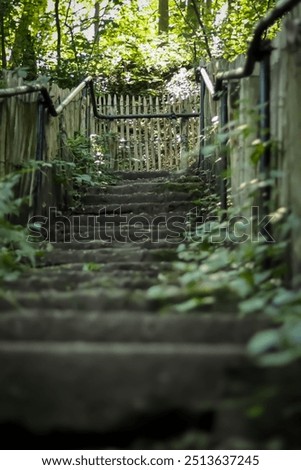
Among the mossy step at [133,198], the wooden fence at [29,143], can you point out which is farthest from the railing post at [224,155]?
the wooden fence at [29,143]

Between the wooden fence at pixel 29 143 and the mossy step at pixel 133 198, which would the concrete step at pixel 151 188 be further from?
the wooden fence at pixel 29 143

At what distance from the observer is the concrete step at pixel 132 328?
1.48m

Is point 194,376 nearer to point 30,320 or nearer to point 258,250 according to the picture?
point 30,320

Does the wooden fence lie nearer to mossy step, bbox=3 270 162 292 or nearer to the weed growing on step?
the weed growing on step

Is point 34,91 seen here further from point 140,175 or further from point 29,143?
point 140,175

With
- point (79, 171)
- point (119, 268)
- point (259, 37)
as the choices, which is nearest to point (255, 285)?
point (119, 268)

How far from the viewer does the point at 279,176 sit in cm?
225

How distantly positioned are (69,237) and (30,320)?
2596mm

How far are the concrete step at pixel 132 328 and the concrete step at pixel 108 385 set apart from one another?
12 cm

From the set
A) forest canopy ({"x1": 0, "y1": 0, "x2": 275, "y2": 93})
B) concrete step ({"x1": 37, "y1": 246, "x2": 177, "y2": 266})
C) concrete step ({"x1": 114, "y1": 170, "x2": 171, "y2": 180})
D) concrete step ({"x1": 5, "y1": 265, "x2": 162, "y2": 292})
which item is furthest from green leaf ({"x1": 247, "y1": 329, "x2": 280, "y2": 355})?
forest canopy ({"x1": 0, "y1": 0, "x2": 275, "y2": 93})

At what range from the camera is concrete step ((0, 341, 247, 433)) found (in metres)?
1.31

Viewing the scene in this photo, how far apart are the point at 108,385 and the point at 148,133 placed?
8.16 m

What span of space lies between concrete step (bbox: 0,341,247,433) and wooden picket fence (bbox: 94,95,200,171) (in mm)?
7060

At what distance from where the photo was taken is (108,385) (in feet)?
4.33
